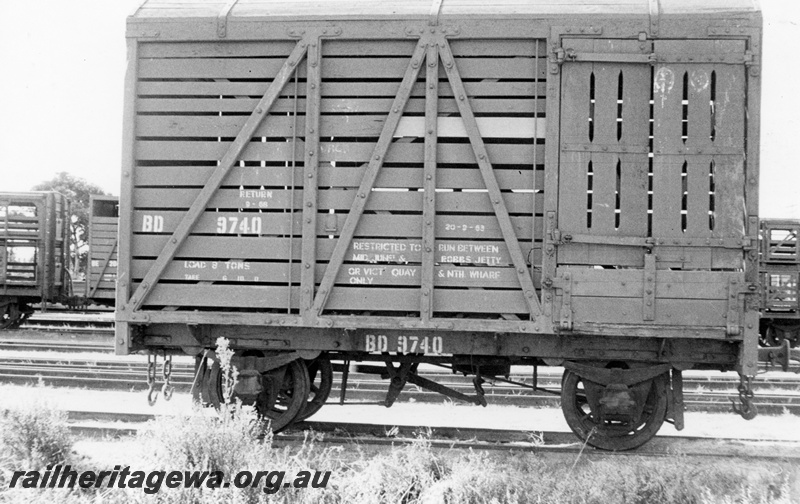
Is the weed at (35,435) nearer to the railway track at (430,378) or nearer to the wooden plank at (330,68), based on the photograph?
the wooden plank at (330,68)

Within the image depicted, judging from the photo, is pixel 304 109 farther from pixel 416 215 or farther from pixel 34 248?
pixel 34 248

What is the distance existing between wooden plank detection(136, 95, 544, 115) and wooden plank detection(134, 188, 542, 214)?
74 centimetres

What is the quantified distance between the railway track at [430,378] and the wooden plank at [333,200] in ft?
10.6

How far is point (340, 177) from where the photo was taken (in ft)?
19.8

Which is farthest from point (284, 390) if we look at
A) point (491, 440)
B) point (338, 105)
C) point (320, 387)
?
point (338, 105)

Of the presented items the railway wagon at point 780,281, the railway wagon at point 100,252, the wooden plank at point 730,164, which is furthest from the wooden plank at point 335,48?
the railway wagon at point 780,281

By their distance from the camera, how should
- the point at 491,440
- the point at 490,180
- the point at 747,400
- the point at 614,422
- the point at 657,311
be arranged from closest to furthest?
the point at 657,311 → the point at 490,180 → the point at 747,400 → the point at 614,422 → the point at 491,440

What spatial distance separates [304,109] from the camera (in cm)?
609

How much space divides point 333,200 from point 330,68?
1.22m

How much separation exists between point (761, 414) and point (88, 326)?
15.1 m

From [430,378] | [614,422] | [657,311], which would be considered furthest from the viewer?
[430,378]

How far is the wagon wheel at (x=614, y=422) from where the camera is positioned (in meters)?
A: 6.20
